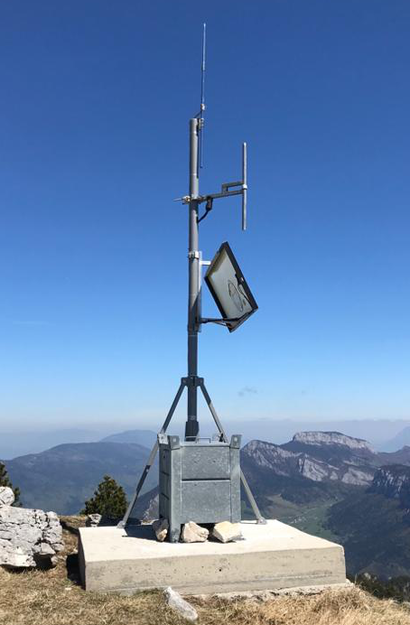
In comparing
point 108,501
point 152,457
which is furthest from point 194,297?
point 108,501

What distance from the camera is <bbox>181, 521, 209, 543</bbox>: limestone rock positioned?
11047 millimetres

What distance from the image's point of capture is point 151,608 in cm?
875

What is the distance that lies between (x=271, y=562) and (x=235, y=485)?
1.94 metres

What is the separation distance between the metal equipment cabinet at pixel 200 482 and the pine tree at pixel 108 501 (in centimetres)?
1031

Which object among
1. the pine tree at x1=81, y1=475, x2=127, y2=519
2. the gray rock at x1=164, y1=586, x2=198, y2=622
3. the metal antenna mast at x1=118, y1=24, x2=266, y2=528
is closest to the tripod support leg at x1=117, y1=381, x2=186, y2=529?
the metal antenna mast at x1=118, y1=24, x2=266, y2=528

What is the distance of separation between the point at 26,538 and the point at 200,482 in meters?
3.56

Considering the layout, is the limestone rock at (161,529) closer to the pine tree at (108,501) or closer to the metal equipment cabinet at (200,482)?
the metal equipment cabinet at (200,482)

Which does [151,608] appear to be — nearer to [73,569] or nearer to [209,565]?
[209,565]

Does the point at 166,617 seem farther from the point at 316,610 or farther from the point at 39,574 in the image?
the point at 39,574

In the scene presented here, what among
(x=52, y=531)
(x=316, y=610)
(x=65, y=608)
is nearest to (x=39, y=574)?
(x=52, y=531)

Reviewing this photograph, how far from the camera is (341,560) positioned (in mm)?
10695

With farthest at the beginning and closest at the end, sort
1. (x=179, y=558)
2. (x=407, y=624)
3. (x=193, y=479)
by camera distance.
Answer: (x=193, y=479)
(x=179, y=558)
(x=407, y=624)

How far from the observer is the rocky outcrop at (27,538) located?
1068 centimetres

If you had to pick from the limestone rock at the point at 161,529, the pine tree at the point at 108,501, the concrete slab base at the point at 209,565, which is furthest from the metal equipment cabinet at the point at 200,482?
the pine tree at the point at 108,501
